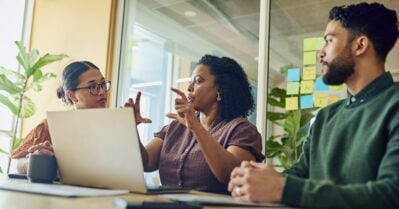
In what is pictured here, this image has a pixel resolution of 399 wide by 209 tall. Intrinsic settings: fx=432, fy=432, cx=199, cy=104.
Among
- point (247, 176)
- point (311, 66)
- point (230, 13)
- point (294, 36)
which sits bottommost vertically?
point (247, 176)

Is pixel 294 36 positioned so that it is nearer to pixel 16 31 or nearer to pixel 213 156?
pixel 213 156

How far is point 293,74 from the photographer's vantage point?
2844mm

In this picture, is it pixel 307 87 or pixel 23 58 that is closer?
pixel 307 87

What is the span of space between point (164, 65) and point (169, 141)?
195cm

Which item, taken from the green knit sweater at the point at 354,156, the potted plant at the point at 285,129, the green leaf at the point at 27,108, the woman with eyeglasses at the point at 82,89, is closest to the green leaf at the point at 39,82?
the green leaf at the point at 27,108

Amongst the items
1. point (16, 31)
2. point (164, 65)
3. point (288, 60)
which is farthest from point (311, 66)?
point (16, 31)

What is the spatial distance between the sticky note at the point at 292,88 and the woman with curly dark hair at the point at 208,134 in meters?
0.92

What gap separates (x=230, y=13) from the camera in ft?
11.1

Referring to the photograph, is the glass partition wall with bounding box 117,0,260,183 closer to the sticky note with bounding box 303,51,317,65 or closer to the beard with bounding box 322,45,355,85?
the sticky note with bounding box 303,51,317,65

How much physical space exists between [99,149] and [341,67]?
0.77m

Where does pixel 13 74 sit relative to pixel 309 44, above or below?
below

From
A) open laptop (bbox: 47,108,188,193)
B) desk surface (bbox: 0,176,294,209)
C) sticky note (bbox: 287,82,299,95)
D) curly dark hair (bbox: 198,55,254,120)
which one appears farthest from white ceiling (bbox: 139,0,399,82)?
desk surface (bbox: 0,176,294,209)

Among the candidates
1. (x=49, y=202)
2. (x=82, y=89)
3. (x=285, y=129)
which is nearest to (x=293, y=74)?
(x=285, y=129)

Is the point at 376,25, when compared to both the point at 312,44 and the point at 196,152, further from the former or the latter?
the point at 312,44
